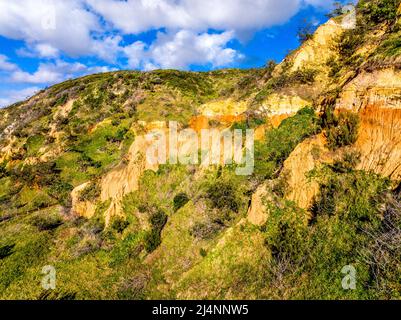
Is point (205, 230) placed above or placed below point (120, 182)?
below

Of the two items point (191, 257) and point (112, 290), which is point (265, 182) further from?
point (112, 290)

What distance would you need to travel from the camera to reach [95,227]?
2197 centimetres

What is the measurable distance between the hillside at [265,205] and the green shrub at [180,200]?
8 centimetres

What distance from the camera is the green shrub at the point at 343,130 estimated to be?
1384cm

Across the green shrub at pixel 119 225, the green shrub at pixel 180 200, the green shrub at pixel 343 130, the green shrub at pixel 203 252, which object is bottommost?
the green shrub at pixel 203 252

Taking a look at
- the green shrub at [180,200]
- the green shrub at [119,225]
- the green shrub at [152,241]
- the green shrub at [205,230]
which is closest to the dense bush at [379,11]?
the green shrub at [205,230]

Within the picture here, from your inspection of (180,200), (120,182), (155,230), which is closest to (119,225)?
(155,230)

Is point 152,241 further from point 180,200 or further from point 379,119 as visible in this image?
point 379,119

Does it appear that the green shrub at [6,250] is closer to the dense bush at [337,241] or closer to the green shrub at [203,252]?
the green shrub at [203,252]

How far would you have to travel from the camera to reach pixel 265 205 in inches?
577

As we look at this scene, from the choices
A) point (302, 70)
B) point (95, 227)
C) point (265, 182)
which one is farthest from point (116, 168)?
point (302, 70)

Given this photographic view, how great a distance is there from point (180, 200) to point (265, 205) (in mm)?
7027

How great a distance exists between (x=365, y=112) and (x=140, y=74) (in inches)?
2010

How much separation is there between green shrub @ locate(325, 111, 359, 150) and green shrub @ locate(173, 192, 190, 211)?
32.5ft
